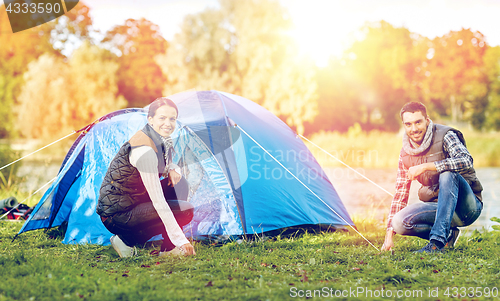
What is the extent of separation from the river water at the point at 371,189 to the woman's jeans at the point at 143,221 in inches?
86.5

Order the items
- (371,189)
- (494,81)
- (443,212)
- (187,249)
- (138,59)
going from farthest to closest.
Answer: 1. (494,81)
2. (138,59)
3. (371,189)
4. (443,212)
5. (187,249)

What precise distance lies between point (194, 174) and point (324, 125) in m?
21.1

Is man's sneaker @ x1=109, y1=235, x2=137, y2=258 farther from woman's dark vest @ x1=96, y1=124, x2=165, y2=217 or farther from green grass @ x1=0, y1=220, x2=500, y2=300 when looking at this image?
woman's dark vest @ x1=96, y1=124, x2=165, y2=217

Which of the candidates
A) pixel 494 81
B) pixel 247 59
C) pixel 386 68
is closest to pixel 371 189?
pixel 247 59

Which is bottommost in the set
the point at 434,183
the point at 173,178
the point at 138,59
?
the point at 434,183

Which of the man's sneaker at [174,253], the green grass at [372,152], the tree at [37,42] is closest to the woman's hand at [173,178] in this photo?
the man's sneaker at [174,253]

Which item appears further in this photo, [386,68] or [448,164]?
[386,68]

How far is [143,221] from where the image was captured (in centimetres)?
307

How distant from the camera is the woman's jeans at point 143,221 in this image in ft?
10.0

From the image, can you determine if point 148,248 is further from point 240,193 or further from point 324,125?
point 324,125

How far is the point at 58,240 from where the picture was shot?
383 centimetres

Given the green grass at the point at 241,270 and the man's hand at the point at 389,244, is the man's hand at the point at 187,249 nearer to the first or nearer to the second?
the green grass at the point at 241,270

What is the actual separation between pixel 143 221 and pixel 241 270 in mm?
832

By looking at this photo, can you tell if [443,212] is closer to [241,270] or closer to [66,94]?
[241,270]
